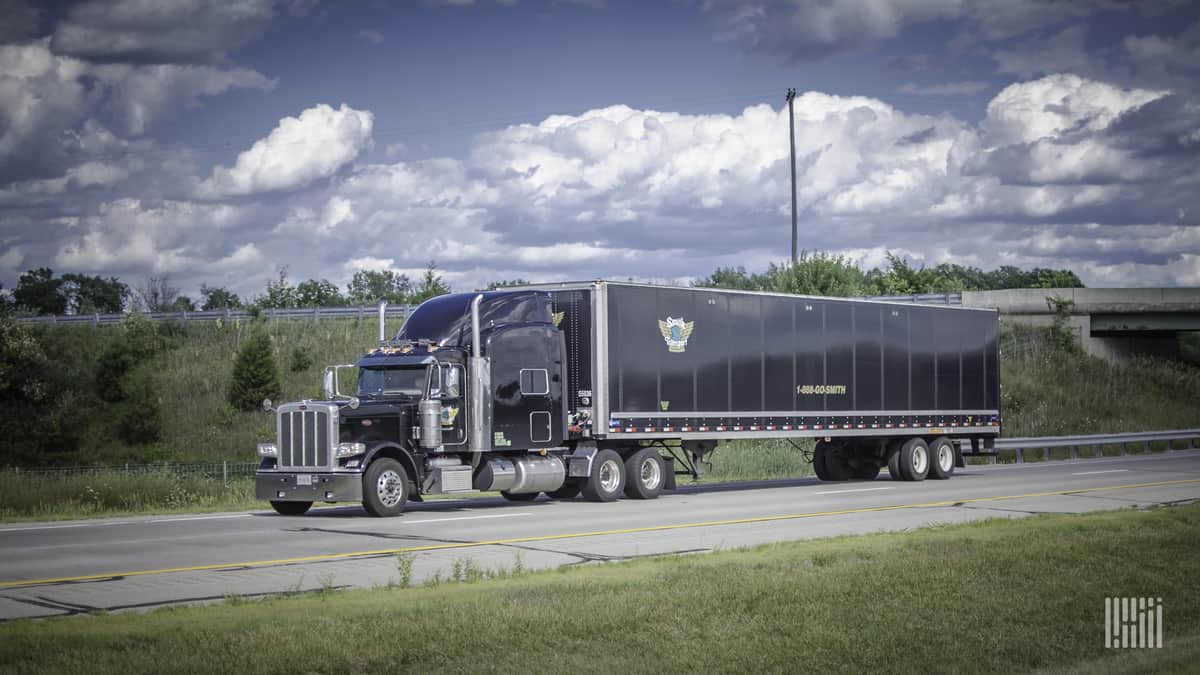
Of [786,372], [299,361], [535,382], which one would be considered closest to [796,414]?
[786,372]

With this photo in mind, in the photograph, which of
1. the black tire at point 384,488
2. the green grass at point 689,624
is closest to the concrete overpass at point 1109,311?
the black tire at point 384,488

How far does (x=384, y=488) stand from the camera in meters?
21.1

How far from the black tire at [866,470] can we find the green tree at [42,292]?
4502 inches

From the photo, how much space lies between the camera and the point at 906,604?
11492 mm

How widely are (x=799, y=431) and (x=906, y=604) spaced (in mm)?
16572

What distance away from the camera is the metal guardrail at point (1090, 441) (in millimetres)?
41531

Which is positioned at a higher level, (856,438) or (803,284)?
(803,284)

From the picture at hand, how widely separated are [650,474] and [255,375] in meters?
36.4

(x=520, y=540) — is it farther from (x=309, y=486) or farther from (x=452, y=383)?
(x=452, y=383)

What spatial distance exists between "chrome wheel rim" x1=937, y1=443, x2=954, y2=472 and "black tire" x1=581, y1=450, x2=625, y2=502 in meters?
10.2

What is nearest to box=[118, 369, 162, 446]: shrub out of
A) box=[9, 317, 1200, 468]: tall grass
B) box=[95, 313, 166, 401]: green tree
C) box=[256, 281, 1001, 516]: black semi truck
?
box=[9, 317, 1200, 468]: tall grass

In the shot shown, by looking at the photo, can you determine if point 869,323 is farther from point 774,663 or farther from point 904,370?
point 774,663

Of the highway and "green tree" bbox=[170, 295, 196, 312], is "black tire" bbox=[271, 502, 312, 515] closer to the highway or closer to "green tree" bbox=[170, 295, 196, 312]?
the highway

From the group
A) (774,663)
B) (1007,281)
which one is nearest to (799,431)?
(774,663)
